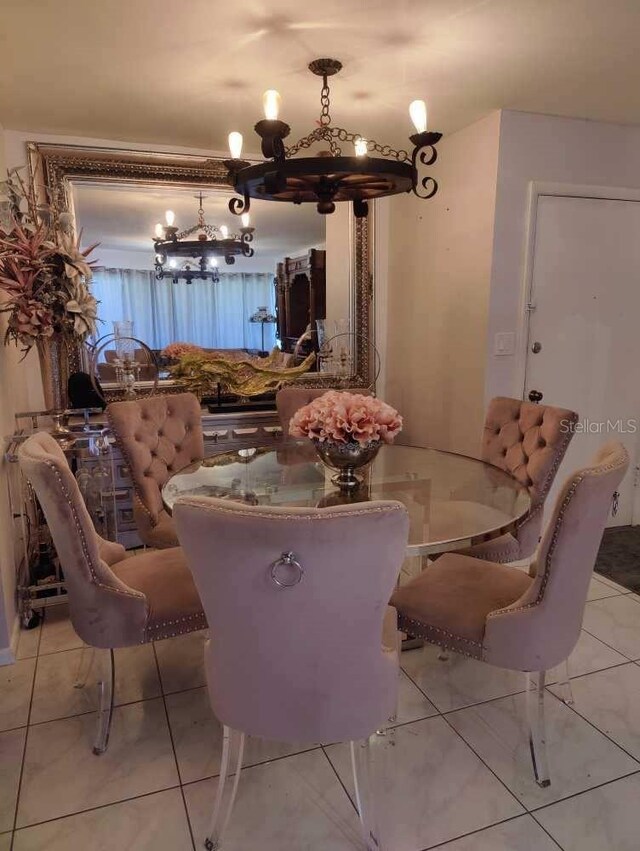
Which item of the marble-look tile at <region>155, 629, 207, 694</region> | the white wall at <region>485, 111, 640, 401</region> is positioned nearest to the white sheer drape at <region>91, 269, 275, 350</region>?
the white wall at <region>485, 111, 640, 401</region>

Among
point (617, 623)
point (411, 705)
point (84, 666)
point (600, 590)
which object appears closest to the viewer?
point (411, 705)

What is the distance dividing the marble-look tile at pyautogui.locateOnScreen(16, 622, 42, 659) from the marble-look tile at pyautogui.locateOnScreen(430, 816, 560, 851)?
1.75 meters

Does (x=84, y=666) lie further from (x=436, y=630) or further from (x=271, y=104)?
(x=271, y=104)

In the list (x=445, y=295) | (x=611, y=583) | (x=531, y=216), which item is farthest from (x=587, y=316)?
(x=611, y=583)

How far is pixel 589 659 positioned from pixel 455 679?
22.9 inches

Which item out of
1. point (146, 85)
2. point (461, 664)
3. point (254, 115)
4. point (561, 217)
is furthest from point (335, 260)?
point (461, 664)

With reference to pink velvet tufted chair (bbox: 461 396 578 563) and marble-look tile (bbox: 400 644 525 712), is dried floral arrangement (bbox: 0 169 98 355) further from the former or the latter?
marble-look tile (bbox: 400 644 525 712)

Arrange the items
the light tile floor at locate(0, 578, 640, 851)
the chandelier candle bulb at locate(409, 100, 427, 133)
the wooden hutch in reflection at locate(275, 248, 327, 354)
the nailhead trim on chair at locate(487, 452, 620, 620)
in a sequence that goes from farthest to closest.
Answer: the wooden hutch in reflection at locate(275, 248, 327, 354), the chandelier candle bulb at locate(409, 100, 427, 133), the light tile floor at locate(0, 578, 640, 851), the nailhead trim on chair at locate(487, 452, 620, 620)

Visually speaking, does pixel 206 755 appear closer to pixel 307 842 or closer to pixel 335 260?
pixel 307 842

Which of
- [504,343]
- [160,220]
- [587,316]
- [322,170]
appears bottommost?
[504,343]

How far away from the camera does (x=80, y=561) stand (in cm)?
164

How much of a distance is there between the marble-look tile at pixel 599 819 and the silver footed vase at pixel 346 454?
1.11 metres

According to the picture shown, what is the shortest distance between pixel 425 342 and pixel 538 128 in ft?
4.15

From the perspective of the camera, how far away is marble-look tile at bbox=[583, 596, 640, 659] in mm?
2389
